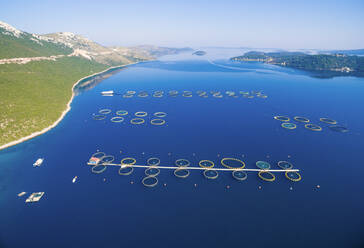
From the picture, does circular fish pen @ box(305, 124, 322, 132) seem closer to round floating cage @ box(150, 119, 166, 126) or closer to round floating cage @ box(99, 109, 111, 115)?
round floating cage @ box(150, 119, 166, 126)

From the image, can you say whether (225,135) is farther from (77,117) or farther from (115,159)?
(77,117)

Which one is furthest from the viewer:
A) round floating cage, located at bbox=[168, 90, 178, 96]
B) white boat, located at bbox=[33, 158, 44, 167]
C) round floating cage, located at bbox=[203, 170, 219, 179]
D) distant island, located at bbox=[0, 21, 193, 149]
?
round floating cage, located at bbox=[168, 90, 178, 96]

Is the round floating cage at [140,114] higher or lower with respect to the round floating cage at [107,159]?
higher

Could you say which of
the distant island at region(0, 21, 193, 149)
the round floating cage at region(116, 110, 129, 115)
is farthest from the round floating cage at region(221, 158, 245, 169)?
the distant island at region(0, 21, 193, 149)

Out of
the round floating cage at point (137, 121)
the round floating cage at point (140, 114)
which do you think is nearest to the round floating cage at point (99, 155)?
the round floating cage at point (137, 121)

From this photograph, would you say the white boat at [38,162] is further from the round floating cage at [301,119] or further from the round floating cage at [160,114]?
the round floating cage at [301,119]

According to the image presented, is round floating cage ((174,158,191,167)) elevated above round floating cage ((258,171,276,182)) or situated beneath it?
elevated above
